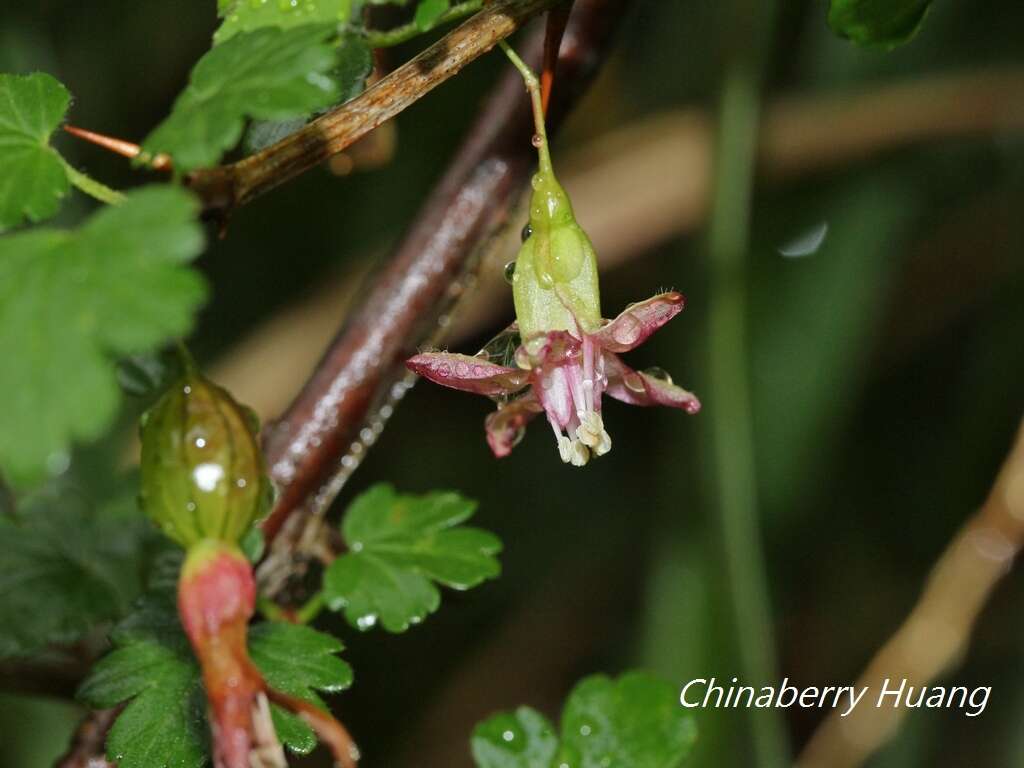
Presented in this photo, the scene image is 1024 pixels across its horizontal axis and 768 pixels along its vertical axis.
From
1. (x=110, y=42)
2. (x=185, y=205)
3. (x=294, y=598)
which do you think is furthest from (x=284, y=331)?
(x=185, y=205)

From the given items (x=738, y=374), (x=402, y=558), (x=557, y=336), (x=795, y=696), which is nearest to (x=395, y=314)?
(x=402, y=558)

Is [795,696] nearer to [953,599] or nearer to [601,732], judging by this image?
[953,599]

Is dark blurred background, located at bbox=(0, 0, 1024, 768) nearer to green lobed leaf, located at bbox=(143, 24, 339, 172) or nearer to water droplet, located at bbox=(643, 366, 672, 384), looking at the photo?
water droplet, located at bbox=(643, 366, 672, 384)

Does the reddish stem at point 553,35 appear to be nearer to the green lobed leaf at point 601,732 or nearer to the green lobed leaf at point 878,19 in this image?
the green lobed leaf at point 878,19

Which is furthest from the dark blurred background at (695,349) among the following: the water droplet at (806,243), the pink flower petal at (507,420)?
the pink flower petal at (507,420)

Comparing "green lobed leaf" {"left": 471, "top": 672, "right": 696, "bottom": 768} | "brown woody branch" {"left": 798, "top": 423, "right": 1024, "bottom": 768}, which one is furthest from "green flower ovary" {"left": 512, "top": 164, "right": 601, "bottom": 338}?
"brown woody branch" {"left": 798, "top": 423, "right": 1024, "bottom": 768}
